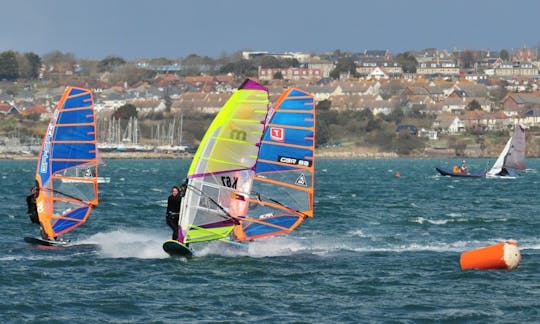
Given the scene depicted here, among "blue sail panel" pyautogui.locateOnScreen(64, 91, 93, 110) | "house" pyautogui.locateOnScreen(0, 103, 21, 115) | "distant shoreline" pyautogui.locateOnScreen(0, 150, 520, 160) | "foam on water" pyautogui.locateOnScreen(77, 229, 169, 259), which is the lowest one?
"distant shoreline" pyautogui.locateOnScreen(0, 150, 520, 160)

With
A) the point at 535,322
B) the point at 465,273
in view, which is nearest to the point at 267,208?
the point at 465,273

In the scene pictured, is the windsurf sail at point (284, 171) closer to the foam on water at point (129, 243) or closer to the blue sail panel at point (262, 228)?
the blue sail panel at point (262, 228)

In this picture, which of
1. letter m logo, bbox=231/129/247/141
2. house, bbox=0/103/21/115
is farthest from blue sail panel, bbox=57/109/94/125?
house, bbox=0/103/21/115

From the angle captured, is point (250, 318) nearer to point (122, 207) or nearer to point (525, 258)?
point (525, 258)

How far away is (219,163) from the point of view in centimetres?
2736

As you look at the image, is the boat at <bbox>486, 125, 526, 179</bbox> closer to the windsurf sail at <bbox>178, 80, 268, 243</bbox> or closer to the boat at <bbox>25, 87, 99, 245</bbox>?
the boat at <bbox>25, 87, 99, 245</bbox>

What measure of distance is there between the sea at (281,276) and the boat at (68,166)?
792mm

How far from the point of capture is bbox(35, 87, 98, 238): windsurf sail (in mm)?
29562

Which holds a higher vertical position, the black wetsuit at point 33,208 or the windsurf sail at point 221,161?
the windsurf sail at point 221,161

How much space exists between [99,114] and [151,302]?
167m

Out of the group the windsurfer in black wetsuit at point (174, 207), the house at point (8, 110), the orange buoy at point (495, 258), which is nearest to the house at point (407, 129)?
the house at point (8, 110)

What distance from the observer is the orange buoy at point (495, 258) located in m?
26.0

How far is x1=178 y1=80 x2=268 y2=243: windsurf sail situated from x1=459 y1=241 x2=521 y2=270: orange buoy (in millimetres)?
4980

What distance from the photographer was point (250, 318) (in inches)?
837
